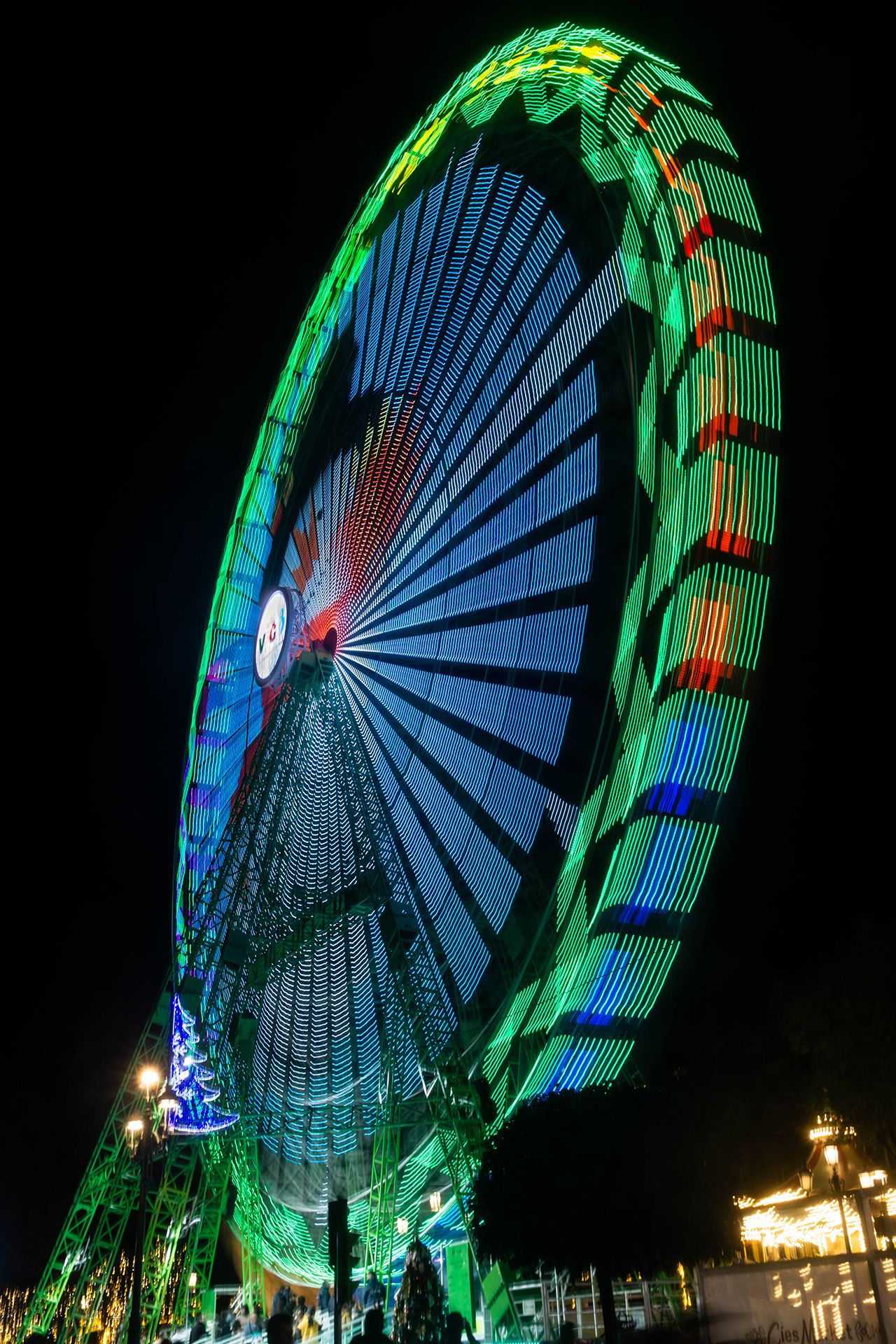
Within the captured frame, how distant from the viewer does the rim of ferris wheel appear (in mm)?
13688

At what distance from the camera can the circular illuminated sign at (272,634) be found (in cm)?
2014

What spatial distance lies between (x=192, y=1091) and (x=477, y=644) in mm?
10663

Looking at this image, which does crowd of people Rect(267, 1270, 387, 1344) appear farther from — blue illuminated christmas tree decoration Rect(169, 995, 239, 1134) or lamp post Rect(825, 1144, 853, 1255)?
lamp post Rect(825, 1144, 853, 1255)

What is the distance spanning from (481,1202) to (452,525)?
1003cm

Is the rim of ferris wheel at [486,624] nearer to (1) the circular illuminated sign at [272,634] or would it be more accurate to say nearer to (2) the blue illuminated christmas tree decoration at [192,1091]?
(1) the circular illuminated sign at [272,634]

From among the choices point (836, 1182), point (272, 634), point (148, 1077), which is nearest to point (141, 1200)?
point (148, 1077)

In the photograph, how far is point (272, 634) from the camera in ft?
68.6

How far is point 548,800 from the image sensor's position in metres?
16.1

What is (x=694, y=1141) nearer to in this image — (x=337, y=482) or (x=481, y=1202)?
(x=481, y=1202)

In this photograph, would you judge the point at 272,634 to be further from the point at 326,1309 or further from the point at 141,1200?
the point at 326,1309

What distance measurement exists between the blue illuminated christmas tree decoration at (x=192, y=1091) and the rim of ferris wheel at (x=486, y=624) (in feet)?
1.41

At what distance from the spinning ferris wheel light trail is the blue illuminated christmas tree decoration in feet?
0.66

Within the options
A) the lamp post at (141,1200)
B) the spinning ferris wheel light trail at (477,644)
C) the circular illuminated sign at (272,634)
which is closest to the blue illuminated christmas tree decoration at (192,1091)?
the spinning ferris wheel light trail at (477,644)

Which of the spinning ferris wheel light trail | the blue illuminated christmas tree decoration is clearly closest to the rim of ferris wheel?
the spinning ferris wheel light trail
